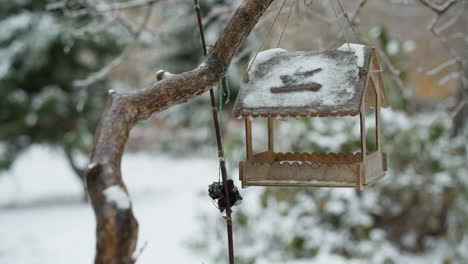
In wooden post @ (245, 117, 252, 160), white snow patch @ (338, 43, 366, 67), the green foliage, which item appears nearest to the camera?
white snow patch @ (338, 43, 366, 67)

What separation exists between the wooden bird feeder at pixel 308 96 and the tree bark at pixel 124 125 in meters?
0.31

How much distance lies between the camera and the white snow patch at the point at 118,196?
4.74 feet

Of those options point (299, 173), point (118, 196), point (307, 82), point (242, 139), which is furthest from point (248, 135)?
point (242, 139)

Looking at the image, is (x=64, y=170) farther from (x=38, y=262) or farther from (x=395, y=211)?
(x=395, y=211)

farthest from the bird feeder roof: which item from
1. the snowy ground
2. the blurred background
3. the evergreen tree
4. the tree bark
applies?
the evergreen tree

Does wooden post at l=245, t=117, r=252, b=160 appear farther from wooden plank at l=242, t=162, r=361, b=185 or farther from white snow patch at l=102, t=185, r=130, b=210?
white snow patch at l=102, t=185, r=130, b=210

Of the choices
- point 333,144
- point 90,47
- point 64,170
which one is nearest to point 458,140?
point 333,144

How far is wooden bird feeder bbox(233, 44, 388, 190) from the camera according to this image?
2.22 metres

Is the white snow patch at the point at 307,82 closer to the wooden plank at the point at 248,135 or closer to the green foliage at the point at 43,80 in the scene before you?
the wooden plank at the point at 248,135

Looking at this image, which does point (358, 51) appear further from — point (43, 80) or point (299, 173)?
point (43, 80)

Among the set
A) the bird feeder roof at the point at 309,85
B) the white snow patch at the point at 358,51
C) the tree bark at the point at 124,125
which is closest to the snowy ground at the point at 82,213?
the bird feeder roof at the point at 309,85

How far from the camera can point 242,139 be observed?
655cm

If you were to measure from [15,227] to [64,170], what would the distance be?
20.4 ft

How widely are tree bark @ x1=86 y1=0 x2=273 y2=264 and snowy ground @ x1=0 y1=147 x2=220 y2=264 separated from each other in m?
4.51
